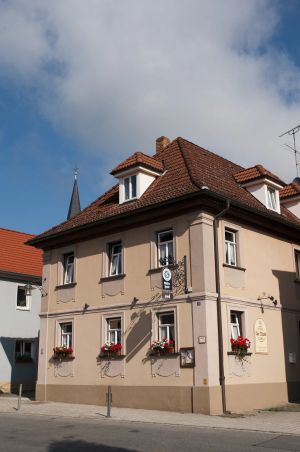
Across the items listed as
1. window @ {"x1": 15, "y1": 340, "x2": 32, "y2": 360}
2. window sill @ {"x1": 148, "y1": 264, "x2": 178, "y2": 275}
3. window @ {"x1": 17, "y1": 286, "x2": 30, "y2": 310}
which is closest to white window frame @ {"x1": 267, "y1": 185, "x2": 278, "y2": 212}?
window sill @ {"x1": 148, "y1": 264, "x2": 178, "y2": 275}

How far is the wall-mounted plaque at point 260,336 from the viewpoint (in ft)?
62.3

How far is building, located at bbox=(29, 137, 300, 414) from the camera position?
17.5m

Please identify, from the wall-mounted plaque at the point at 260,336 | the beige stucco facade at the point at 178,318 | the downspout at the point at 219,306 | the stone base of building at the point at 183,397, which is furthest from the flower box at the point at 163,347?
the wall-mounted plaque at the point at 260,336

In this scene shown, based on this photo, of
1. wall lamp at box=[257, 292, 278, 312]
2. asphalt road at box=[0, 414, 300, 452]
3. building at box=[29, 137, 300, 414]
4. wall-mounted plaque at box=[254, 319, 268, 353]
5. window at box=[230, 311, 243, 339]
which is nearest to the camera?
asphalt road at box=[0, 414, 300, 452]

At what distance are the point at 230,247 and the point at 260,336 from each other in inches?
131

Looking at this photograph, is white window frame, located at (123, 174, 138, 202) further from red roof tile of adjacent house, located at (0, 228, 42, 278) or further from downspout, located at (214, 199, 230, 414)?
red roof tile of adjacent house, located at (0, 228, 42, 278)

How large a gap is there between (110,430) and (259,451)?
4113 mm

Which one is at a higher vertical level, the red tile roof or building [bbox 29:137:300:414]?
the red tile roof

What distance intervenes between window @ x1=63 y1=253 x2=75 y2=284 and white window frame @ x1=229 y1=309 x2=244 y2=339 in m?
7.04

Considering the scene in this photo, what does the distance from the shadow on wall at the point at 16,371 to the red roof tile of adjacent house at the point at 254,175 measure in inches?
596

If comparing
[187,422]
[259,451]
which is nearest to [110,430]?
[187,422]

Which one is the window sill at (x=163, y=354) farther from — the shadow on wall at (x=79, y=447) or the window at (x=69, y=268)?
the shadow on wall at (x=79, y=447)

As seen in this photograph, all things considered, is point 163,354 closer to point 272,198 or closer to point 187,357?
point 187,357

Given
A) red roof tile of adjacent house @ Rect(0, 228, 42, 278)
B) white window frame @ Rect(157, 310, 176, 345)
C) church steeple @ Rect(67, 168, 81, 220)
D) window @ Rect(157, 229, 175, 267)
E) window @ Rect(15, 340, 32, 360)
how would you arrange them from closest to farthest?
1. white window frame @ Rect(157, 310, 176, 345)
2. window @ Rect(157, 229, 175, 267)
3. window @ Rect(15, 340, 32, 360)
4. red roof tile of adjacent house @ Rect(0, 228, 42, 278)
5. church steeple @ Rect(67, 168, 81, 220)
